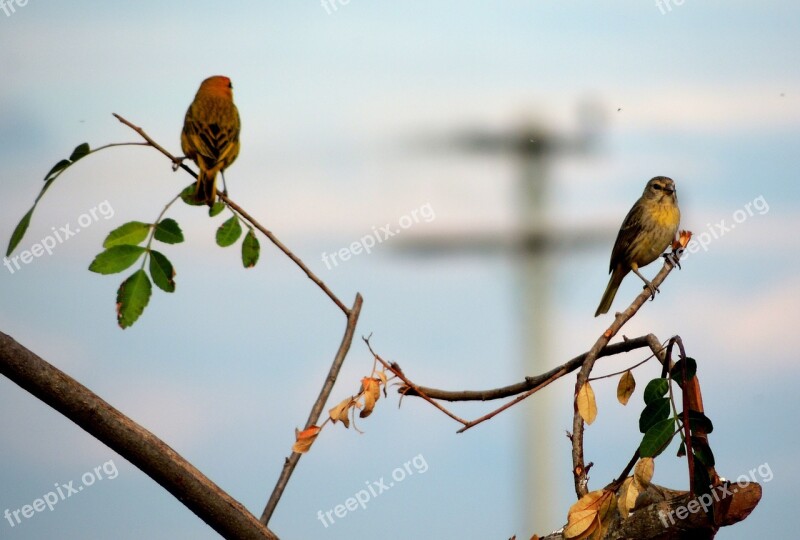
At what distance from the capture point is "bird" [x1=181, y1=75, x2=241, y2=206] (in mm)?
3498

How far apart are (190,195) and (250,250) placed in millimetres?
342

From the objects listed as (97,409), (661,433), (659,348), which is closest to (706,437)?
(661,433)

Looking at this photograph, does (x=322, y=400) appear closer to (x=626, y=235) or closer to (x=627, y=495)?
(x=627, y=495)

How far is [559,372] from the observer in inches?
96.0

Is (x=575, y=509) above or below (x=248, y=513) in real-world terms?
below

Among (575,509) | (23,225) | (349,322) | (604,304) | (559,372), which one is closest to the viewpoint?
(575,509)

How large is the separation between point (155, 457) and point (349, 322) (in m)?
0.73

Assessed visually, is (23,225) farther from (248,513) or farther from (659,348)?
(659,348)

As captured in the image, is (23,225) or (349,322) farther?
(349,322)

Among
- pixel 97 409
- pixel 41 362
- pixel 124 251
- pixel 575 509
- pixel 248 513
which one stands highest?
pixel 124 251

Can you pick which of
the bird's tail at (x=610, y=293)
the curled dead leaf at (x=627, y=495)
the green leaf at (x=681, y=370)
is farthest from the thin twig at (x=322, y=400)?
the bird's tail at (x=610, y=293)

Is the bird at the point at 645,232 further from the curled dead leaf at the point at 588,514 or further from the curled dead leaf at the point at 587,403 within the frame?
the curled dead leaf at the point at 588,514

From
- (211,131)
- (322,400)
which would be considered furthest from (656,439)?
(211,131)

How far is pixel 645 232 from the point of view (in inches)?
198
